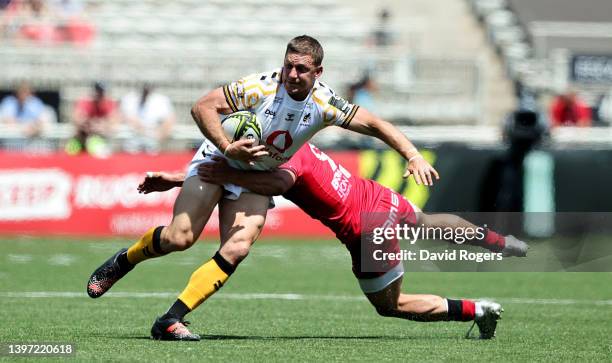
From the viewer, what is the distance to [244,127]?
870cm

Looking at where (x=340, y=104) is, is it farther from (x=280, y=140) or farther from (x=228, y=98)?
(x=228, y=98)

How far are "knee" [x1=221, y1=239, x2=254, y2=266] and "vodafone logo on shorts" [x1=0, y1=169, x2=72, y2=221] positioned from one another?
35.3 feet

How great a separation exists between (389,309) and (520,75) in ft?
59.4

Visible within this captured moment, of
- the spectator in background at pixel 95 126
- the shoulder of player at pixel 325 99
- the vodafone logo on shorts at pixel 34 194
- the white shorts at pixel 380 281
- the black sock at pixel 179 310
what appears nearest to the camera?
the black sock at pixel 179 310

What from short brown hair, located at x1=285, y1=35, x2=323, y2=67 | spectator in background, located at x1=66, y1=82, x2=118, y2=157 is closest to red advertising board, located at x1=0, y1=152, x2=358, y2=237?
spectator in background, located at x1=66, y1=82, x2=118, y2=157

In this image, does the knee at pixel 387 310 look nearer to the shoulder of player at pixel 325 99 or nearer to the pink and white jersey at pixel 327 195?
the pink and white jersey at pixel 327 195

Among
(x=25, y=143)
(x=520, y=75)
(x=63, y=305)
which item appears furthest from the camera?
(x=520, y=75)

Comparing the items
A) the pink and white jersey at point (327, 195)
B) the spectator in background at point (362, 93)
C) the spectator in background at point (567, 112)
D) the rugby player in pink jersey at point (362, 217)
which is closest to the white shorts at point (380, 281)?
the rugby player in pink jersey at point (362, 217)

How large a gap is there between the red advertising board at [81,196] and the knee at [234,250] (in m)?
10.2

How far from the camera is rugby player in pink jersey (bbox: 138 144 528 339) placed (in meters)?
9.07

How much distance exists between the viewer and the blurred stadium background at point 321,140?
1060 cm

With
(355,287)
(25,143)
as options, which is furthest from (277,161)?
(25,143)

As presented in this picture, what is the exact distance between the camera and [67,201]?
1916cm

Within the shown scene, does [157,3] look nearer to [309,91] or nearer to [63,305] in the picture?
[63,305]
